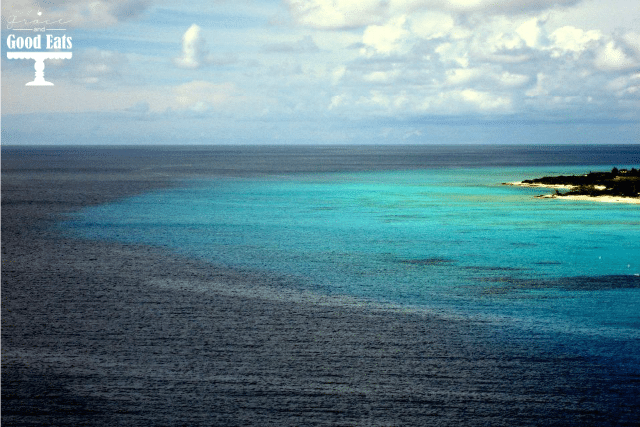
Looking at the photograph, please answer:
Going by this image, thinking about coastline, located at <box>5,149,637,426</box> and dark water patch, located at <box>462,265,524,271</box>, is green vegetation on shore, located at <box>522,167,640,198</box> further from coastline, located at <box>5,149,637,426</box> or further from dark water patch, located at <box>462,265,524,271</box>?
coastline, located at <box>5,149,637,426</box>

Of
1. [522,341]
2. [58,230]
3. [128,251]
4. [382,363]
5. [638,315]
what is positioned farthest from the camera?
[58,230]

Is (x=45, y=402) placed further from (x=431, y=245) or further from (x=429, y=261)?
(x=431, y=245)

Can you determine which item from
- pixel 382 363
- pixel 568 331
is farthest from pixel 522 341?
pixel 382 363

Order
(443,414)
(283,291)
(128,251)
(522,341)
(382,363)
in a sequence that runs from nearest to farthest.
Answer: (443,414), (382,363), (522,341), (283,291), (128,251)

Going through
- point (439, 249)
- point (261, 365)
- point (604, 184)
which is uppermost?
point (604, 184)

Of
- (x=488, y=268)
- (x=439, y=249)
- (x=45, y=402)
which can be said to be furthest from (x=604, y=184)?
(x=45, y=402)

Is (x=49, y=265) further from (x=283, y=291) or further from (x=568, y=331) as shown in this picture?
(x=568, y=331)
